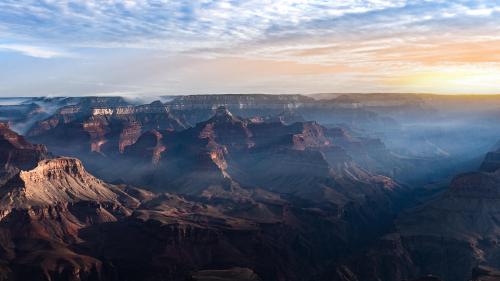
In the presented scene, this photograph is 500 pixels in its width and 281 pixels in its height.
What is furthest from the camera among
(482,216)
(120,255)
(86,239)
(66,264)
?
(482,216)

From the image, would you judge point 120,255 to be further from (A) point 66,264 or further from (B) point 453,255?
(B) point 453,255

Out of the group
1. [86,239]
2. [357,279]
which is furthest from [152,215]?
[357,279]

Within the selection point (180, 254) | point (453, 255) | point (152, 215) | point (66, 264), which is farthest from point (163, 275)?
point (453, 255)

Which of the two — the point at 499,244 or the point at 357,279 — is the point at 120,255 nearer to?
the point at 357,279

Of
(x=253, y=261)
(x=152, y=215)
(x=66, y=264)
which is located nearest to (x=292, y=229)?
(x=253, y=261)

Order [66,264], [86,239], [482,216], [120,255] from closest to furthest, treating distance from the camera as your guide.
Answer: [66,264]
[120,255]
[86,239]
[482,216]

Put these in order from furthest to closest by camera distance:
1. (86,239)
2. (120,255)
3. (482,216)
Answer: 1. (482,216)
2. (86,239)
3. (120,255)

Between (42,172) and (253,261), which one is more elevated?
(42,172)

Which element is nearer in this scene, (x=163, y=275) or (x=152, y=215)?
(x=163, y=275)

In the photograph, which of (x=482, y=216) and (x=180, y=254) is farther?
(x=482, y=216)
